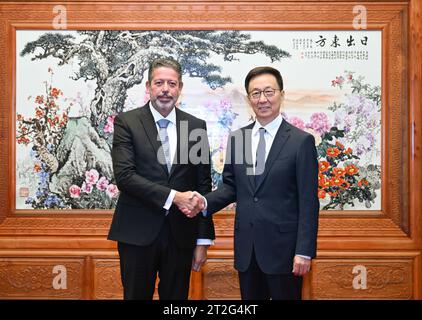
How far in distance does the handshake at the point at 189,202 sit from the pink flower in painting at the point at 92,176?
1.43 metres

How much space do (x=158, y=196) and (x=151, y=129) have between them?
331 mm

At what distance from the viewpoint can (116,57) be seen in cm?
373

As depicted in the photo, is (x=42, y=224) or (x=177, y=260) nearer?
(x=177, y=260)

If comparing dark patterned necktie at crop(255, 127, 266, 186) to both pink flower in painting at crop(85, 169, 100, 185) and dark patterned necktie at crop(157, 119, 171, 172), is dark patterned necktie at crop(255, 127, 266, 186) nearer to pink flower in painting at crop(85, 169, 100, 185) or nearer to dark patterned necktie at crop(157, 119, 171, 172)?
dark patterned necktie at crop(157, 119, 171, 172)

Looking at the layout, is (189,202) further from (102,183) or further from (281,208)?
(102,183)

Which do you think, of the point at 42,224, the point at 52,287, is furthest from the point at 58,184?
the point at 52,287

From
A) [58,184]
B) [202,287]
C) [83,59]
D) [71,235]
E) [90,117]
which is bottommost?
[202,287]

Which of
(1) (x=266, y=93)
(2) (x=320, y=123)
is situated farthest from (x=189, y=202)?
(2) (x=320, y=123)

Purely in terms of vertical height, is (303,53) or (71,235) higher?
(303,53)

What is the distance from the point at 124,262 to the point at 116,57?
69.0 inches

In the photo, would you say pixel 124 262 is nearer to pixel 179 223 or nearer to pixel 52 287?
pixel 179 223

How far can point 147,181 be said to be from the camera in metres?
2.39

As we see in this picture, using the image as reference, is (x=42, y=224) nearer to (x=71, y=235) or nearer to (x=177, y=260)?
(x=71, y=235)

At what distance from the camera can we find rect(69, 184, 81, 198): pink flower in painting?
3.71 meters
